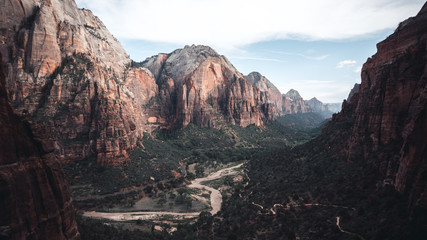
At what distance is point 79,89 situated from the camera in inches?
2662

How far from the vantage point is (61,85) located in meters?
64.0

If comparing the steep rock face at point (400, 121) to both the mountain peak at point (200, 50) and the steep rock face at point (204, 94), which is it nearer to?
the steep rock face at point (204, 94)

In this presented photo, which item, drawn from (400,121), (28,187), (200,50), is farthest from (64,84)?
(200,50)

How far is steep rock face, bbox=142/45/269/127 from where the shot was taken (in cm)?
13275

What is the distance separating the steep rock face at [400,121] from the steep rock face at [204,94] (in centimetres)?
9877

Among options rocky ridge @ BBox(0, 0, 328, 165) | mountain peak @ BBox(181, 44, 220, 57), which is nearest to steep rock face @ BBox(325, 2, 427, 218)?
rocky ridge @ BBox(0, 0, 328, 165)

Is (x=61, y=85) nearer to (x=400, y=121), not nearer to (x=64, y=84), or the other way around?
(x=64, y=84)

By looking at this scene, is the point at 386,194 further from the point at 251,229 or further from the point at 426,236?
the point at 251,229

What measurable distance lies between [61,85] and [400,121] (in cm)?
7468

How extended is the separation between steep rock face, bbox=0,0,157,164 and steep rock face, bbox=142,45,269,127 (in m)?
58.2

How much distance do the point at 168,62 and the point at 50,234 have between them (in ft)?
540

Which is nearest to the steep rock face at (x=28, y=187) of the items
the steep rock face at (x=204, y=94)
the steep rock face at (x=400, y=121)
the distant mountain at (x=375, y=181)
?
the distant mountain at (x=375, y=181)

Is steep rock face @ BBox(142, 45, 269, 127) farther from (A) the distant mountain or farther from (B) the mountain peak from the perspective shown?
(A) the distant mountain

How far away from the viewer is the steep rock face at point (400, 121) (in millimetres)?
19547
